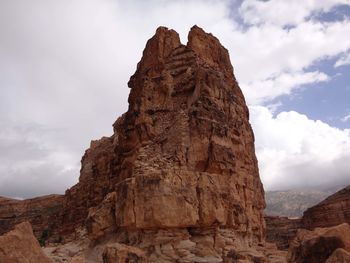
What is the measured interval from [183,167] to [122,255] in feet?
23.3

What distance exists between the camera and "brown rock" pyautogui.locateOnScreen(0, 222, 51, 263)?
39.5 feet

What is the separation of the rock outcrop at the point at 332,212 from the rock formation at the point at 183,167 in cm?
2415

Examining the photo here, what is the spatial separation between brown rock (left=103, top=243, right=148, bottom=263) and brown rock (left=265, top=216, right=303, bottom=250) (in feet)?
146

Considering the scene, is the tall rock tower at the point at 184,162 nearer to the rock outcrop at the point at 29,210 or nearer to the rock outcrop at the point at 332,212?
the rock outcrop at the point at 332,212

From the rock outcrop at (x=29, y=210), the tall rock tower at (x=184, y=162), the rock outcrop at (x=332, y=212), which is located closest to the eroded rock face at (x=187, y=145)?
the tall rock tower at (x=184, y=162)

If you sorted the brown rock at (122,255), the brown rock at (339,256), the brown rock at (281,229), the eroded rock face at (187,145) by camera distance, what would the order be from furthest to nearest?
the brown rock at (281,229)
the eroded rock face at (187,145)
the brown rock at (122,255)
the brown rock at (339,256)

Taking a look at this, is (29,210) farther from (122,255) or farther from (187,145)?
(122,255)

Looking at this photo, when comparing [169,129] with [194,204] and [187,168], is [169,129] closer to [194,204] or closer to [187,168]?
[187,168]

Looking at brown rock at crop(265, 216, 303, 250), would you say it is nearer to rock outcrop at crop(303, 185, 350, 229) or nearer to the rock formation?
rock outcrop at crop(303, 185, 350, 229)

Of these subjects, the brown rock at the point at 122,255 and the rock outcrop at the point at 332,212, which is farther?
the rock outcrop at the point at 332,212

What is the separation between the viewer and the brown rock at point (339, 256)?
32.2 ft

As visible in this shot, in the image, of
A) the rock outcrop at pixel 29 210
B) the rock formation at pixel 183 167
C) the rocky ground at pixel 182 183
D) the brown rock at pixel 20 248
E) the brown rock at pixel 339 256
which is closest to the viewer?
the brown rock at pixel 339 256

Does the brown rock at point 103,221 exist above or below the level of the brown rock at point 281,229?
above

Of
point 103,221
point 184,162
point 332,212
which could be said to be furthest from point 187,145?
point 332,212
